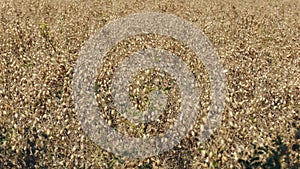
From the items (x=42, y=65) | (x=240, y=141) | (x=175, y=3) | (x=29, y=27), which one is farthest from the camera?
(x=175, y=3)

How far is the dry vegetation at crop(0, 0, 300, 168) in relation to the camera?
997 cm

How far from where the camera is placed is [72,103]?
10.9 metres

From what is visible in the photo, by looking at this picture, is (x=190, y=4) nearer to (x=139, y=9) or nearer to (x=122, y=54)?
(x=139, y=9)

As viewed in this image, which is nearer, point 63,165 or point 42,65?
point 63,165

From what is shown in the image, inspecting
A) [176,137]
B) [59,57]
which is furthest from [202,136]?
[59,57]

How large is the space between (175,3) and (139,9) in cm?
286

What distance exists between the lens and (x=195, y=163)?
9.95 m

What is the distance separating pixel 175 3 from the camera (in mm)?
20812

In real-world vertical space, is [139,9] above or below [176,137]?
above

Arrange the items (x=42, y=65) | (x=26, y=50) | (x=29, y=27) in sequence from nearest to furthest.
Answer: (x=42, y=65)
(x=26, y=50)
(x=29, y=27)

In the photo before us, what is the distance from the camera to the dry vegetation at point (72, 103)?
9.97m

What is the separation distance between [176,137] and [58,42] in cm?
690

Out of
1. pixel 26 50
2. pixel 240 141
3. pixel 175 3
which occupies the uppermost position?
pixel 175 3

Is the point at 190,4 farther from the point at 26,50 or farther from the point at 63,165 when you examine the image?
the point at 63,165
